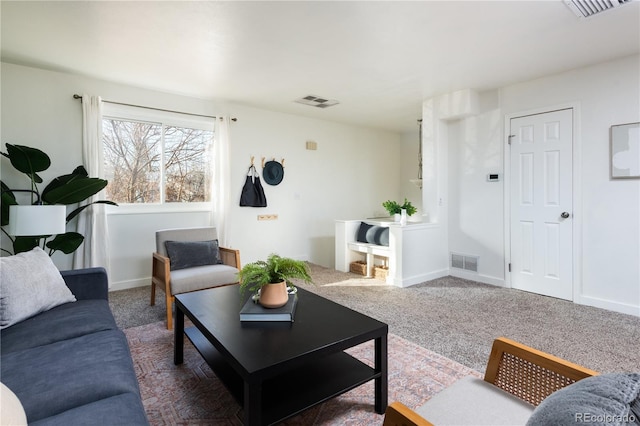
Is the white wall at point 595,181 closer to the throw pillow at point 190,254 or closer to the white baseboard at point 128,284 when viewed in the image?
the throw pillow at point 190,254

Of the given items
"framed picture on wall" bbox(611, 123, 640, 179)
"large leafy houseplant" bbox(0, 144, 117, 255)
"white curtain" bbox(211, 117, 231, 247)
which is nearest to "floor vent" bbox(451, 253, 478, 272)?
"framed picture on wall" bbox(611, 123, 640, 179)

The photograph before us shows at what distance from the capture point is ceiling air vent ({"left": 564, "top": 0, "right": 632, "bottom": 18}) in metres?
2.26

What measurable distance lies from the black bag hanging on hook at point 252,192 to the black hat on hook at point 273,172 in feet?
0.48

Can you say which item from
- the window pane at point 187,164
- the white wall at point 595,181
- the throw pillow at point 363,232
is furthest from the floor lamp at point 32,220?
the white wall at point 595,181

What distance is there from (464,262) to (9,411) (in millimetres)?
4571

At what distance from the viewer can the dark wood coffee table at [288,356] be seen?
4.32ft

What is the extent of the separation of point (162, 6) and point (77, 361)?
2.25m

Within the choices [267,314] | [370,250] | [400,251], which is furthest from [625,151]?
[267,314]

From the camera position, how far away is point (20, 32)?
2.67 meters

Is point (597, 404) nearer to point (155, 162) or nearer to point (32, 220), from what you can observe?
point (32, 220)

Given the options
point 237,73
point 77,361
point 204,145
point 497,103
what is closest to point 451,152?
point 497,103

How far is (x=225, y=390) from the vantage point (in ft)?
6.08

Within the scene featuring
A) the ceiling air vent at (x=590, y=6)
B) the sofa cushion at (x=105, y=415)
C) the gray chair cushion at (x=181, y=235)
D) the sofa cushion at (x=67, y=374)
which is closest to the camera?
the sofa cushion at (x=105, y=415)

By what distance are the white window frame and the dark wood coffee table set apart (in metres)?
2.55
